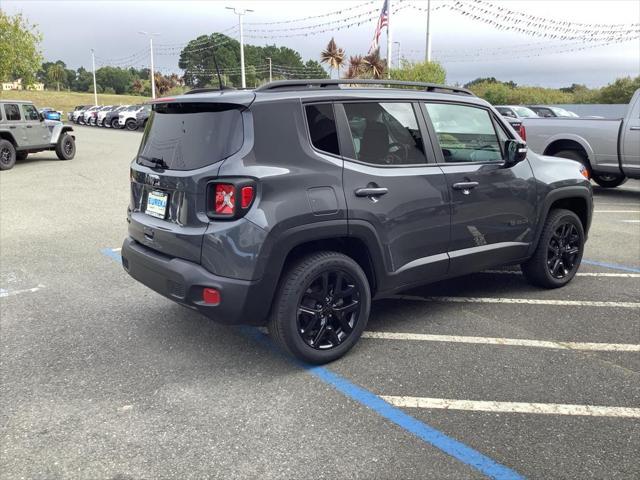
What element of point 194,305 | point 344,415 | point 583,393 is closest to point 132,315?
point 194,305

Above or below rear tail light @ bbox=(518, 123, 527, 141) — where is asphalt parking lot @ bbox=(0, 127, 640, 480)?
below

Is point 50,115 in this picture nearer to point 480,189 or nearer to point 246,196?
point 480,189

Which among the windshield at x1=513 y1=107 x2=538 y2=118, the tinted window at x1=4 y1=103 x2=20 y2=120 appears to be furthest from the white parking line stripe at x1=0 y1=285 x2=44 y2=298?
the windshield at x1=513 y1=107 x2=538 y2=118

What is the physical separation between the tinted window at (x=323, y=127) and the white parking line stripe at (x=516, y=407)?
1578mm

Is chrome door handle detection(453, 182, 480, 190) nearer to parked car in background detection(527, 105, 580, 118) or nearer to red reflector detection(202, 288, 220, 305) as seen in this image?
red reflector detection(202, 288, 220, 305)

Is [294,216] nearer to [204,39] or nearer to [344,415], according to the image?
[344,415]

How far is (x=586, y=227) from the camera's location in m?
5.47

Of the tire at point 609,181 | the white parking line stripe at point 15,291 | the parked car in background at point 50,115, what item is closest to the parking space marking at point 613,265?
the white parking line stripe at point 15,291

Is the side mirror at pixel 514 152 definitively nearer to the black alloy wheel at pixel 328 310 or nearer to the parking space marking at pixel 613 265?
the black alloy wheel at pixel 328 310

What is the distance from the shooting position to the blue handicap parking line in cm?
266

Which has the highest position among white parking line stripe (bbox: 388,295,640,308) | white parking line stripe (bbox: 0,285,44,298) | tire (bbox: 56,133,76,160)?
tire (bbox: 56,133,76,160)

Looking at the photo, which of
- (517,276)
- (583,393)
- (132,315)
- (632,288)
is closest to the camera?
(583,393)

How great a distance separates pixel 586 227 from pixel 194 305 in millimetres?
3898

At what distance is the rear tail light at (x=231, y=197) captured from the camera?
10.7 ft
